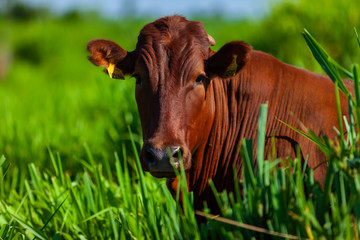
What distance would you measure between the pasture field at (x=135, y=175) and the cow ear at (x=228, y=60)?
380 millimetres

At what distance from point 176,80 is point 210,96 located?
25 cm

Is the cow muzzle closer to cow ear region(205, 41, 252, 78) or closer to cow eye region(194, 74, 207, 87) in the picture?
cow eye region(194, 74, 207, 87)

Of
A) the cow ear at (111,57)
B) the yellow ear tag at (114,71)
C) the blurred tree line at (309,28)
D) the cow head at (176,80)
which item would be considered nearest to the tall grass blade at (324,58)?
the cow head at (176,80)

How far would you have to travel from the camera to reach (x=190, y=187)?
273 centimetres

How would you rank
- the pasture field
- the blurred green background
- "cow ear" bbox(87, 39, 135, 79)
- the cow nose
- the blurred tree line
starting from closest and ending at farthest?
1. the pasture field
2. the cow nose
3. "cow ear" bbox(87, 39, 135, 79)
4. the blurred green background
5. the blurred tree line

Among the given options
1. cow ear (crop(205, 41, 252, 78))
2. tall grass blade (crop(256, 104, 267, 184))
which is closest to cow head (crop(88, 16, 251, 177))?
cow ear (crop(205, 41, 252, 78))

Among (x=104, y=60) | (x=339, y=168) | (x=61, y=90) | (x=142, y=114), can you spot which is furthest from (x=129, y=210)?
(x=61, y=90)

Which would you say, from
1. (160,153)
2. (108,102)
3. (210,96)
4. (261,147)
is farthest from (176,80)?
(108,102)

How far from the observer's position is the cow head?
2342mm

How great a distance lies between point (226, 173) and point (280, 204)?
0.80 metres

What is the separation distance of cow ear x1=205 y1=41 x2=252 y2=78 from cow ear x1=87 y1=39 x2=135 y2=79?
0.41m

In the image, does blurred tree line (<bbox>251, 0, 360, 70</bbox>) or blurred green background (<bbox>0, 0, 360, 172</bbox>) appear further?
blurred tree line (<bbox>251, 0, 360, 70</bbox>)

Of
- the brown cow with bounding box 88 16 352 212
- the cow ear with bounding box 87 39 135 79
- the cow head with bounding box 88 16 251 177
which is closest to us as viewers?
the cow head with bounding box 88 16 251 177

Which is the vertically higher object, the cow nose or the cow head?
the cow head
